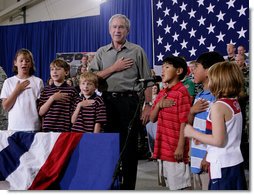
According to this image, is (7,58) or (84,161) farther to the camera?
(7,58)

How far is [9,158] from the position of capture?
1.95 meters

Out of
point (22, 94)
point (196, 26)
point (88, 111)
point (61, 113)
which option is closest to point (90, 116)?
point (88, 111)

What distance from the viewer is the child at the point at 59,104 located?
2059mm

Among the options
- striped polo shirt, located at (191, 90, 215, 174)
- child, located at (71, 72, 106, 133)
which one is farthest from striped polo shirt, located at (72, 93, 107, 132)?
striped polo shirt, located at (191, 90, 215, 174)

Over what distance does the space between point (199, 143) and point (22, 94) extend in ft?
3.58

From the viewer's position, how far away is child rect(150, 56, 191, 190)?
1.90 m

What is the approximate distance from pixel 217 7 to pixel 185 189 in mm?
1010

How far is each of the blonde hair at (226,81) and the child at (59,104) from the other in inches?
35.2

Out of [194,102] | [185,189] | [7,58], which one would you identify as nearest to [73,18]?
[7,58]

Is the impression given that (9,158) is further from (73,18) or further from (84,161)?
(73,18)

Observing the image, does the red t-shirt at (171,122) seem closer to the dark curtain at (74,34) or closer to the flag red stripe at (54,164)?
the dark curtain at (74,34)

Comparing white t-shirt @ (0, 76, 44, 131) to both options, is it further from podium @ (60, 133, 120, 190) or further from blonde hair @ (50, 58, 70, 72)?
podium @ (60, 133, 120, 190)

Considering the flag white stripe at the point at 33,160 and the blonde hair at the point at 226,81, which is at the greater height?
the blonde hair at the point at 226,81

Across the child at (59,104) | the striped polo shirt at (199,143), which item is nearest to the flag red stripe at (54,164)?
the child at (59,104)
